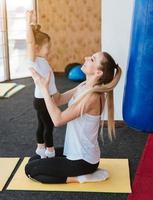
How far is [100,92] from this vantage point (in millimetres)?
2432

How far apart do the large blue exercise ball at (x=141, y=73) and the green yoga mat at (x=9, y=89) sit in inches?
98.0

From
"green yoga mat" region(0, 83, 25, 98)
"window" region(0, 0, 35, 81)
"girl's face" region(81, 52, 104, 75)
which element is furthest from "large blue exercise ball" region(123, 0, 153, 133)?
"window" region(0, 0, 35, 81)

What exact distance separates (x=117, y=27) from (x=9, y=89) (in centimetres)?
222

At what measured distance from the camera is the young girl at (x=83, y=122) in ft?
7.91

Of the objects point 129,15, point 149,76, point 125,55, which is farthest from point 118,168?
point 129,15

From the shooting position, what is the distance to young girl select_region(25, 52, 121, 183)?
7.91 feet

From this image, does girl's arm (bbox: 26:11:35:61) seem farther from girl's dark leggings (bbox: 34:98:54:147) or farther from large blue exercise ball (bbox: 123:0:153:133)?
large blue exercise ball (bbox: 123:0:153:133)

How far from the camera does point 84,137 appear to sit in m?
2.50

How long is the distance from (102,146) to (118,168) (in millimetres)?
494

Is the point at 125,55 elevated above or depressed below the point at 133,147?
above

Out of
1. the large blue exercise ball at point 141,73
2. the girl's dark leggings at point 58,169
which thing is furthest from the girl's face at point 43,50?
the girl's dark leggings at point 58,169

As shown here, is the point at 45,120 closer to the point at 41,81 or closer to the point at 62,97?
the point at 62,97

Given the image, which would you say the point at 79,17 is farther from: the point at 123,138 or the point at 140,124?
the point at 140,124

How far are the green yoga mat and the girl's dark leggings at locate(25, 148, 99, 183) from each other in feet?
8.04
